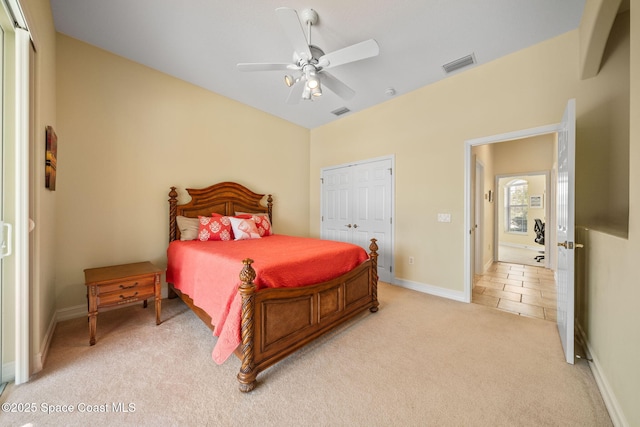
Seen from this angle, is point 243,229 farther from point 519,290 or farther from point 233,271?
point 519,290

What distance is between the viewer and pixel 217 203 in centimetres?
378

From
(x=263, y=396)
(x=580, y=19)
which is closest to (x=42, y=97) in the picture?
(x=263, y=396)

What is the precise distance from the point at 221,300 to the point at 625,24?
4.07 metres

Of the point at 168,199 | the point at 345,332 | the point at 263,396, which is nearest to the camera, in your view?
the point at 263,396

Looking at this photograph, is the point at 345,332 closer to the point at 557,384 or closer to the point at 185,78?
the point at 557,384

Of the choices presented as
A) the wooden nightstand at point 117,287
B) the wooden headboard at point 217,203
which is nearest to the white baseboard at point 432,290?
the wooden headboard at point 217,203

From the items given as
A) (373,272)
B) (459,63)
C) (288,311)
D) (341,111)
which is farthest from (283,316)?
(341,111)

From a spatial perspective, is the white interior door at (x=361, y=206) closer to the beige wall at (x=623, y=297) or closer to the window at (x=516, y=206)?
the beige wall at (x=623, y=297)

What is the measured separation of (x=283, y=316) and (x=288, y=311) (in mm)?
54

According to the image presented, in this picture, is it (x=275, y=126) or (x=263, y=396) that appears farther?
(x=275, y=126)

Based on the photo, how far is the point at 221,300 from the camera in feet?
6.31

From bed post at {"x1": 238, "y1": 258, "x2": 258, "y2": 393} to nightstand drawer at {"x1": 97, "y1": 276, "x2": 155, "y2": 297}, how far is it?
4.65 ft

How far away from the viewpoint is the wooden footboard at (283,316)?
5.39ft

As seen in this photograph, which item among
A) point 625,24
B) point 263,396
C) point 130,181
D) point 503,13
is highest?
point 503,13
